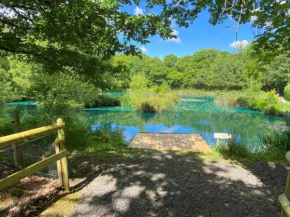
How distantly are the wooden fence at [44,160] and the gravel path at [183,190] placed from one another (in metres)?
0.41

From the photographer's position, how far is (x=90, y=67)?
3803 millimetres

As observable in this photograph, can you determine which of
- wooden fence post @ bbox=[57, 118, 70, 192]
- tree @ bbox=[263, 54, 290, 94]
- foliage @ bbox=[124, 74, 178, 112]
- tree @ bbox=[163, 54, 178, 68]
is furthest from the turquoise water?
tree @ bbox=[163, 54, 178, 68]

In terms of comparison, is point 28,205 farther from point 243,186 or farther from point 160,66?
point 160,66

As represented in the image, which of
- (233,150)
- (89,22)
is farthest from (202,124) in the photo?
(89,22)

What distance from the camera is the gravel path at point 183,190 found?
6.48 feet

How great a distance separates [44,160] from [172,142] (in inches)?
180

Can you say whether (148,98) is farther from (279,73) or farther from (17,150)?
(279,73)

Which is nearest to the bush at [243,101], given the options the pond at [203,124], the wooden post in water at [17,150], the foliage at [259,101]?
the foliage at [259,101]

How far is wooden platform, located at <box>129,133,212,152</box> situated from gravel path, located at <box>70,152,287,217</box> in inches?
82.5

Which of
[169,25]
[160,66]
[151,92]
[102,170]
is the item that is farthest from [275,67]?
[160,66]

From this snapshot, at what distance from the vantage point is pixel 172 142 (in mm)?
6062

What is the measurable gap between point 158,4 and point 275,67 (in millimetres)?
21917

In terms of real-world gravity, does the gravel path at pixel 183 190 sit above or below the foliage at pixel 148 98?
below

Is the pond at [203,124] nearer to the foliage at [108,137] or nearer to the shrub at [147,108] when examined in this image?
the foliage at [108,137]
